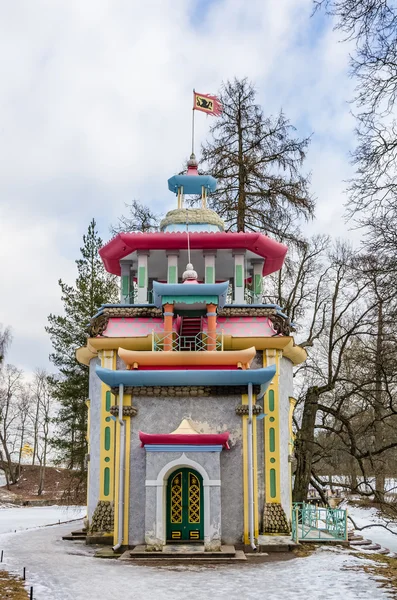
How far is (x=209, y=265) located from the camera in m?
17.8

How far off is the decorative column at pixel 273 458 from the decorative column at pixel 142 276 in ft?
11.7

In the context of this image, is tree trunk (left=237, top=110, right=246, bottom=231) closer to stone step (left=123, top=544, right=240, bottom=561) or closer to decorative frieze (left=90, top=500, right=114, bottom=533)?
decorative frieze (left=90, top=500, right=114, bottom=533)

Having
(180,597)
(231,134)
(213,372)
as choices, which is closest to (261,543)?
(213,372)

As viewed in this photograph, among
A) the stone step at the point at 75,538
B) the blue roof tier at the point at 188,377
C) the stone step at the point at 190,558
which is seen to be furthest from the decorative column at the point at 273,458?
the stone step at the point at 75,538

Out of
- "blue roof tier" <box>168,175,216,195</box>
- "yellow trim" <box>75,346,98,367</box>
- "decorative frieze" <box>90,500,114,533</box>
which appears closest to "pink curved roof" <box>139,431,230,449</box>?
"decorative frieze" <box>90,500,114,533</box>

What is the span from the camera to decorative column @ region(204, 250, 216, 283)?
17.6 meters

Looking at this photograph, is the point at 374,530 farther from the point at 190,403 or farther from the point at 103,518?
the point at 190,403

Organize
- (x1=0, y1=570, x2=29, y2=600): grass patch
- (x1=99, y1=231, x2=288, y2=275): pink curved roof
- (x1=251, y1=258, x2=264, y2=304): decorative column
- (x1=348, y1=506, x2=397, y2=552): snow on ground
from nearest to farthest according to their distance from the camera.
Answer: (x1=0, y1=570, x2=29, y2=600): grass patch → (x1=99, y1=231, x2=288, y2=275): pink curved roof → (x1=251, y1=258, x2=264, y2=304): decorative column → (x1=348, y1=506, x2=397, y2=552): snow on ground

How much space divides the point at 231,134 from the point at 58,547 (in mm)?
15254

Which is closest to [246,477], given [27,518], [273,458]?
[273,458]

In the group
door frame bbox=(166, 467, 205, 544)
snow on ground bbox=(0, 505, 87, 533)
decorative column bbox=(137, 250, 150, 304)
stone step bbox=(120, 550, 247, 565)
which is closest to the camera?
stone step bbox=(120, 550, 247, 565)

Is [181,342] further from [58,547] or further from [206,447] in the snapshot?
[58,547]

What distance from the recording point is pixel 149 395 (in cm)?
1467

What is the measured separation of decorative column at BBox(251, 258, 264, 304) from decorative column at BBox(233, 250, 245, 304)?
3.21 feet
